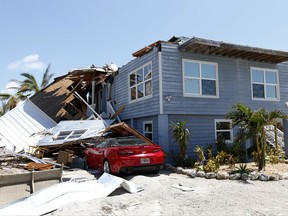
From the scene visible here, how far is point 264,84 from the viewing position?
15492 mm

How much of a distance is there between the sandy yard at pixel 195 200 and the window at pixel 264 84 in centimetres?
749

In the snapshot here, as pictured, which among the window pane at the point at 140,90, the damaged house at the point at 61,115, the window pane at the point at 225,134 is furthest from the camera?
the damaged house at the point at 61,115

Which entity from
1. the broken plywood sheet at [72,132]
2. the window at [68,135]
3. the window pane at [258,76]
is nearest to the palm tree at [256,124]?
the window pane at [258,76]

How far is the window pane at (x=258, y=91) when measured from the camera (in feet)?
49.7

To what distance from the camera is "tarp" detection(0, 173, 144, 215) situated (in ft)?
18.9

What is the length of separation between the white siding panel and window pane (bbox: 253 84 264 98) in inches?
505

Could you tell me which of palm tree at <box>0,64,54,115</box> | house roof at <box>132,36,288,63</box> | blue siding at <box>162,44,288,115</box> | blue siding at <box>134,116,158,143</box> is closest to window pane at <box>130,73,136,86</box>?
house roof at <box>132,36,288,63</box>

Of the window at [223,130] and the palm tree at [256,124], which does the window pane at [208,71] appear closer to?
the window at [223,130]

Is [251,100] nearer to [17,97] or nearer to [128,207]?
[128,207]

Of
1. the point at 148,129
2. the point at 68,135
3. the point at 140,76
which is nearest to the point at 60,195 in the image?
the point at 148,129

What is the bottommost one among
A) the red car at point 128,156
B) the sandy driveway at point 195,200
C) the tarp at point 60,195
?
the sandy driveway at point 195,200

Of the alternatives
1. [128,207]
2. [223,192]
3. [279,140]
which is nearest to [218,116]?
[279,140]

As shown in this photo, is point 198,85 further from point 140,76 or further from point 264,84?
point 264,84

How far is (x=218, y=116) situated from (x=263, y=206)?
811 cm
